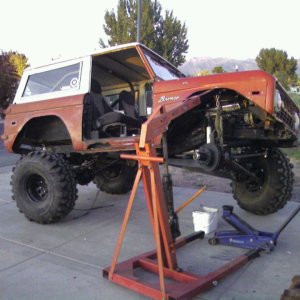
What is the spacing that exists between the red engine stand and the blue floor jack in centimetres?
50

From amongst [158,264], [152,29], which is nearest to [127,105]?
[158,264]

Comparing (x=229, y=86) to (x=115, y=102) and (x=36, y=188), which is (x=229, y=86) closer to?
(x=115, y=102)

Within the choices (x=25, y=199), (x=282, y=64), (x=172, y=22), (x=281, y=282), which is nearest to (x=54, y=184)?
(x=25, y=199)

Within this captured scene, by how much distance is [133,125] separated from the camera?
5.77 metres

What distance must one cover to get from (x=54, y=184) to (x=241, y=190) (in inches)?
96.8

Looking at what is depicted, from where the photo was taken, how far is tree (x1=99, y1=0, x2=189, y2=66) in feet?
101

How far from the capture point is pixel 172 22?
3250 centimetres

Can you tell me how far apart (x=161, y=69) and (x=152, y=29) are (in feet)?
86.1

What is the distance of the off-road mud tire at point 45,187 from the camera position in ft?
17.6

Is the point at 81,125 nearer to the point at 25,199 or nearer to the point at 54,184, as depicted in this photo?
the point at 54,184

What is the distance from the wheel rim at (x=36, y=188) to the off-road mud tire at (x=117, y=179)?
1307mm

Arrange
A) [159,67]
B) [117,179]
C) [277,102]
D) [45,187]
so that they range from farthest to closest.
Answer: [117,179], [45,187], [159,67], [277,102]

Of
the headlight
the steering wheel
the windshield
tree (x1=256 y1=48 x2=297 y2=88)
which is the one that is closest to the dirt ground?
the steering wheel

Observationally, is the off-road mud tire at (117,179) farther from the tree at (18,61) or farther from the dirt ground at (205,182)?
the tree at (18,61)
